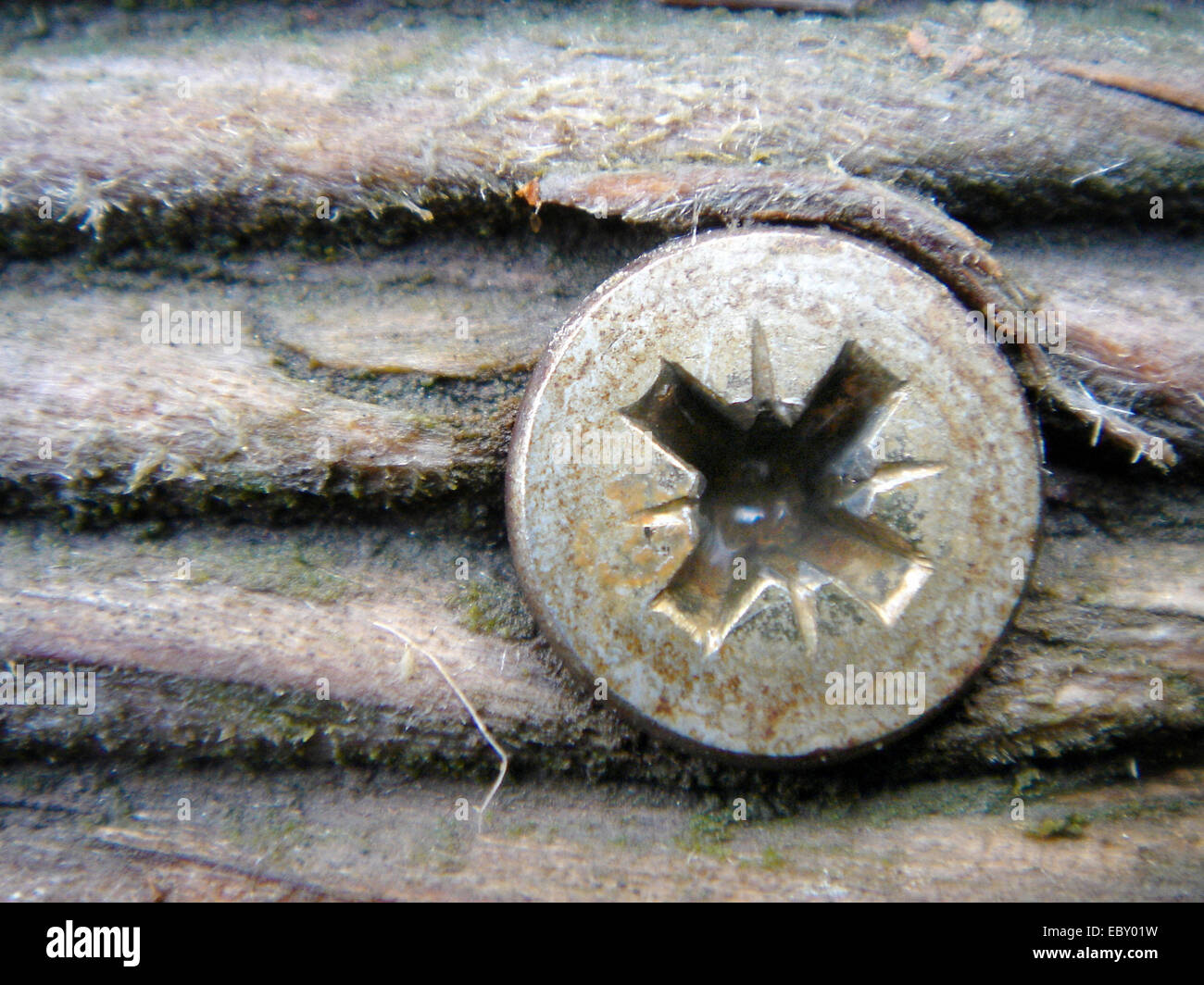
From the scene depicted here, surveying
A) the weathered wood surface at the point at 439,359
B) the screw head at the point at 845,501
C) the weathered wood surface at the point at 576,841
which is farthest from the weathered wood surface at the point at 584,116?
the weathered wood surface at the point at 576,841

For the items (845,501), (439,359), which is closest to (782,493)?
(845,501)

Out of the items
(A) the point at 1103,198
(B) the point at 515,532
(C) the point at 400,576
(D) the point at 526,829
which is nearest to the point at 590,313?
(B) the point at 515,532

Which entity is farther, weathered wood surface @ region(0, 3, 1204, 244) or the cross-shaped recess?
weathered wood surface @ region(0, 3, 1204, 244)

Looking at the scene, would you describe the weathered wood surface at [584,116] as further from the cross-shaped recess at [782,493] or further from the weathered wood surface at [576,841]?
the weathered wood surface at [576,841]

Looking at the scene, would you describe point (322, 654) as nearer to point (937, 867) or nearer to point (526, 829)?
point (526, 829)

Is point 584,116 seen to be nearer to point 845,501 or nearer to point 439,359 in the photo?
point 439,359


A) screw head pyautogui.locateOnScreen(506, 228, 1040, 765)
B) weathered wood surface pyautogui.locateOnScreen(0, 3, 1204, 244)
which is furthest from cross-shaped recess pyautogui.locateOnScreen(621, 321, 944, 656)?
weathered wood surface pyautogui.locateOnScreen(0, 3, 1204, 244)

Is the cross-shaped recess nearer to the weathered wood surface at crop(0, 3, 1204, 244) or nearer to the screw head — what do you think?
the screw head

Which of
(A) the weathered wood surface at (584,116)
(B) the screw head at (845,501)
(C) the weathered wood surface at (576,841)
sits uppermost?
(A) the weathered wood surface at (584,116)

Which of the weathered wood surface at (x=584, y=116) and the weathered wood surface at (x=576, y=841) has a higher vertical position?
the weathered wood surface at (x=584, y=116)

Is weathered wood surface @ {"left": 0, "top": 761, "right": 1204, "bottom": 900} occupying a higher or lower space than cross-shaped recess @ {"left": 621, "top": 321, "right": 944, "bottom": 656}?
lower
